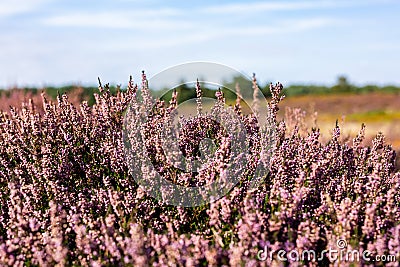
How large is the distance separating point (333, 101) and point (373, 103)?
2.44m

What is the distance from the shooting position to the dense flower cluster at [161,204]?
3.34m

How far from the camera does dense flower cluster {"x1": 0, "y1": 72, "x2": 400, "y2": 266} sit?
11.0 ft

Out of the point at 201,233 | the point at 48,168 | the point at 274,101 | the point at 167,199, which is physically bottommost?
the point at 201,233

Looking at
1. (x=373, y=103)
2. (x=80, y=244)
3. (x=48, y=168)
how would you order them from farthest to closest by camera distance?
(x=373, y=103)
(x=48, y=168)
(x=80, y=244)

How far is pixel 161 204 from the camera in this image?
415 cm

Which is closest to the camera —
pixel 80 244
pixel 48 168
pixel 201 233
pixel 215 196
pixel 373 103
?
pixel 80 244

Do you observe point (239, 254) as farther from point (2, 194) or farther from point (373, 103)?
point (373, 103)

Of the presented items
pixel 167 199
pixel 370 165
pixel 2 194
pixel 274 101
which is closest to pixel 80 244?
pixel 167 199

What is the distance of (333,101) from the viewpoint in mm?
34125

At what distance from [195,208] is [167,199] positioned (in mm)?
243

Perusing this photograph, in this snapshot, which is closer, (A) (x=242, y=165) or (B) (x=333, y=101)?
(A) (x=242, y=165)

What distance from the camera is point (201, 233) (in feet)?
13.0

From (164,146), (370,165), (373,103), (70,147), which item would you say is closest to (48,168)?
(70,147)

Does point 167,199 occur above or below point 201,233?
above
